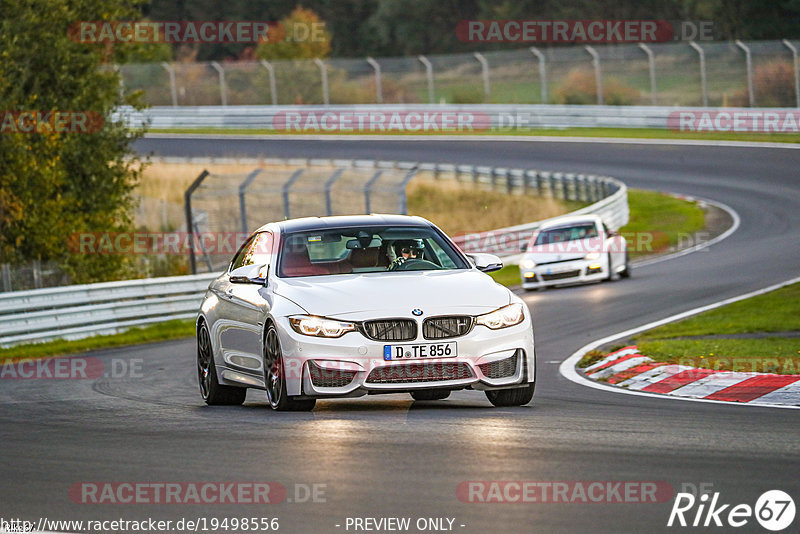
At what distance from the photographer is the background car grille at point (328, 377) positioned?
31.6 ft

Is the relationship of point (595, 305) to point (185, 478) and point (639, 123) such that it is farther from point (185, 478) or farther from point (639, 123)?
point (639, 123)

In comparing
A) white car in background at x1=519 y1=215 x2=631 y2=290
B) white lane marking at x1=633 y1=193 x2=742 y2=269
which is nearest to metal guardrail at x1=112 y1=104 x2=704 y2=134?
white lane marking at x1=633 y1=193 x2=742 y2=269

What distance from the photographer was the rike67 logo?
6070mm

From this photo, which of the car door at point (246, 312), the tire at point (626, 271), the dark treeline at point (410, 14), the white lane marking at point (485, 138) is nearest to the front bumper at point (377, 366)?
the car door at point (246, 312)

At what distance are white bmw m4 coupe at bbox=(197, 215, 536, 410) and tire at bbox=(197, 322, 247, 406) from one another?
0.39 m

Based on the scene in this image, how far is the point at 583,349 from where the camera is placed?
1576 centimetres

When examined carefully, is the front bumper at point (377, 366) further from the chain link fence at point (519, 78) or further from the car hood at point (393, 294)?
the chain link fence at point (519, 78)

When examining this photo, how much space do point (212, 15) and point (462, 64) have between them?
127 ft

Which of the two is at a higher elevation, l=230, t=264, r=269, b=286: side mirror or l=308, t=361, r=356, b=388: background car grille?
l=230, t=264, r=269, b=286: side mirror

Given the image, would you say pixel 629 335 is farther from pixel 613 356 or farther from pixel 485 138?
pixel 485 138

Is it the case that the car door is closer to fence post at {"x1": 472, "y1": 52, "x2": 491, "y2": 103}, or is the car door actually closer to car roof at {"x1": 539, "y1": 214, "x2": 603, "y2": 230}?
car roof at {"x1": 539, "y1": 214, "x2": 603, "y2": 230}

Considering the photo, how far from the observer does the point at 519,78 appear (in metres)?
54.2

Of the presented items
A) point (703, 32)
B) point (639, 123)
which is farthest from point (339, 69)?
point (703, 32)

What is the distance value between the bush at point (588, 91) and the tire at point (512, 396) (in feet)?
141
